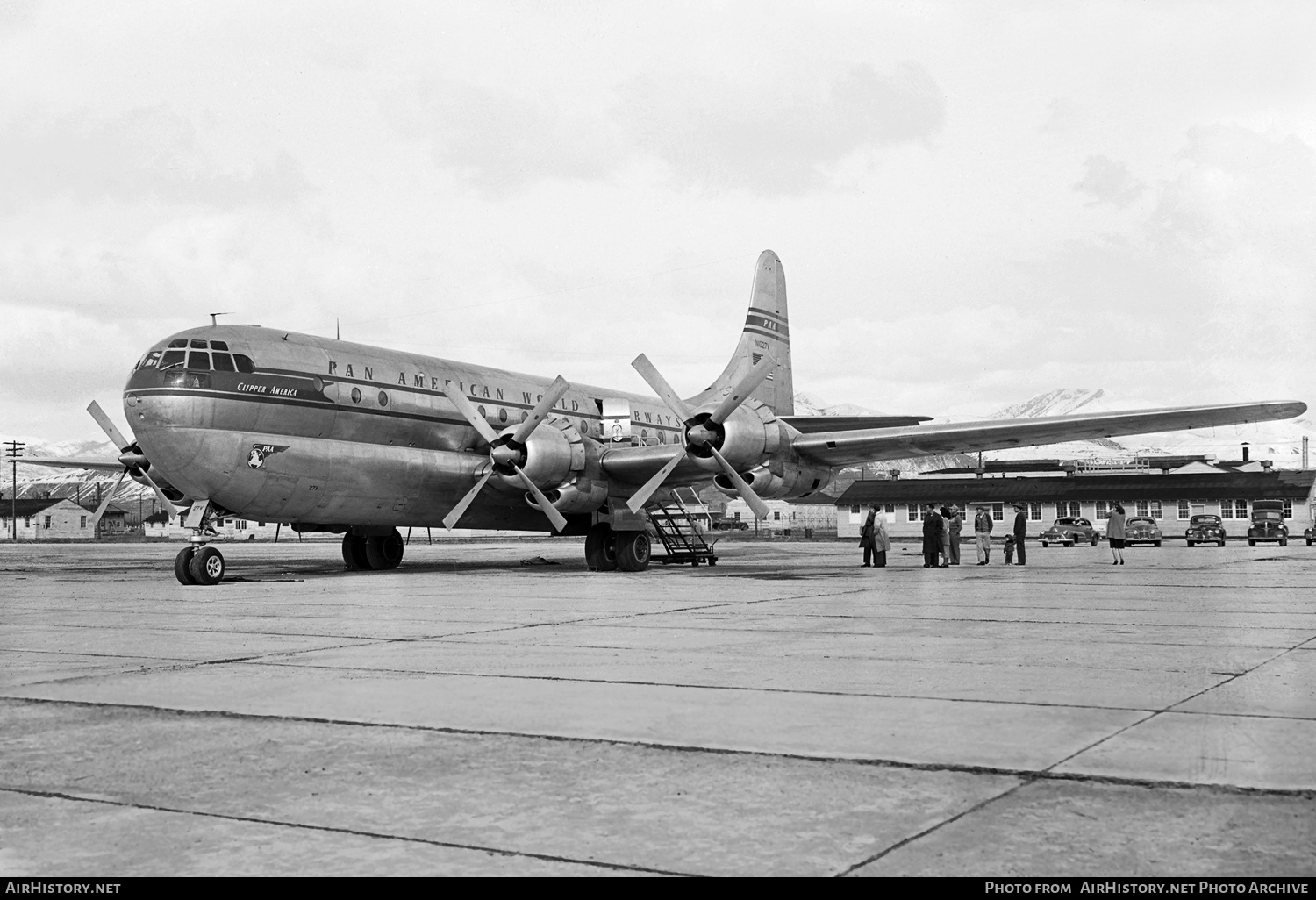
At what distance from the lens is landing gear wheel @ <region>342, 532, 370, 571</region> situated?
97.9 ft

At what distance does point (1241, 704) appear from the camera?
25.1 ft

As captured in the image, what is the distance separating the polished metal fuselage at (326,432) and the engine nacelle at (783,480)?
44.4 inches

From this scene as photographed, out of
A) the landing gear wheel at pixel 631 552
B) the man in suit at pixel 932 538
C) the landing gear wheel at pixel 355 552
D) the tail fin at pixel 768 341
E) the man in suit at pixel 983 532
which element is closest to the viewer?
the man in suit at pixel 932 538

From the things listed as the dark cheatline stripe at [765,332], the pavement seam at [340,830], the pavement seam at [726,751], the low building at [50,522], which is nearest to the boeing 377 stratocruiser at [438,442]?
the dark cheatline stripe at [765,332]

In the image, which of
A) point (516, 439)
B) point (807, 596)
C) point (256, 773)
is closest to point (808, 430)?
point (516, 439)

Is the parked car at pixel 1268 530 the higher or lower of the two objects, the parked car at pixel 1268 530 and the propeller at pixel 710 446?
the lower

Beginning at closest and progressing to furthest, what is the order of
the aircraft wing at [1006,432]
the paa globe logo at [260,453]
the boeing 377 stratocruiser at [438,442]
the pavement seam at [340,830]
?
the pavement seam at [340,830]
the boeing 377 stratocruiser at [438,442]
the paa globe logo at [260,453]
the aircraft wing at [1006,432]

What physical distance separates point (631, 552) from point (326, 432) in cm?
801

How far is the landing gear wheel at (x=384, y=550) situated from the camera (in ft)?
98.4

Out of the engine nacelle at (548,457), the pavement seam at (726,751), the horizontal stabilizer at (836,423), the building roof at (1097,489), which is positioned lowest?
the pavement seam at (726,751)

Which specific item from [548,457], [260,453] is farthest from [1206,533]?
[260,453]

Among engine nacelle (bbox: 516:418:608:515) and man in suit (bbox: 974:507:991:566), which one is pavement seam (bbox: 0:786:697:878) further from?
man in suit (bbox: 974:507:991:566)

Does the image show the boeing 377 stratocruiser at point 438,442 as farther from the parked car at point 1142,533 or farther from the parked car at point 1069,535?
the parked car at point 1069,535

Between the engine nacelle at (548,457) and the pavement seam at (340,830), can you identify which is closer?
the pavement seam at (340,830)
